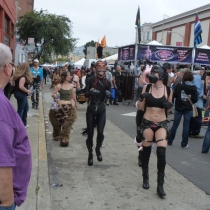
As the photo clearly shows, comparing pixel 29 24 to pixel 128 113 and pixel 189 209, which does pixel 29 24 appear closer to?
pixel 128 113

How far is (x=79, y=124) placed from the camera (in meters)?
9.35

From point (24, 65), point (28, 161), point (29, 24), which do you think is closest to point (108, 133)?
point (24, 65)

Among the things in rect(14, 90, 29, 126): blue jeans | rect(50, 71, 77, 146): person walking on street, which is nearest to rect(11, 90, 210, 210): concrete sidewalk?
rect(50, 71, 77, 146): person walking on street

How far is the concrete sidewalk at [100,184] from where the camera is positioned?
3970 millimetres

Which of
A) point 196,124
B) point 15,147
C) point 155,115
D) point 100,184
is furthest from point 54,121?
point 15,147

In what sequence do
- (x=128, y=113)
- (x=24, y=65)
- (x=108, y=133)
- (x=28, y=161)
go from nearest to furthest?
(x=28, y=161) < (x=24, y=65) < (x=108, y=133) < (x=128, y=113)

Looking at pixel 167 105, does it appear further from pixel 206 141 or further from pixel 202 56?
pixel 202 56

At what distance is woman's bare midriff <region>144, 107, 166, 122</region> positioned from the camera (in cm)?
442

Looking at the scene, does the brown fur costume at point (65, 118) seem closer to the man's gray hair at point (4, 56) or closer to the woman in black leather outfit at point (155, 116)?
the woman in black leather outfit at point (155, 116)

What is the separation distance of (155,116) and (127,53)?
11233mm

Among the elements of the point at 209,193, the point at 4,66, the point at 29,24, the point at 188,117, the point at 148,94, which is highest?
the point at 29,24

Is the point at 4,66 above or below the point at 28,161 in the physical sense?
above

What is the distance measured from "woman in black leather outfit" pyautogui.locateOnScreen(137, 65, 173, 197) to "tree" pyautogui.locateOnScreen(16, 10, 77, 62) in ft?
72.8

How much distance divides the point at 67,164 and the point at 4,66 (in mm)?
3854
